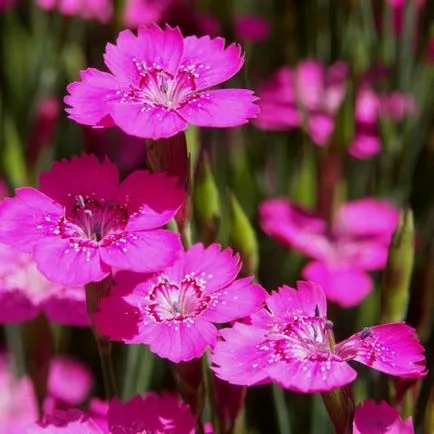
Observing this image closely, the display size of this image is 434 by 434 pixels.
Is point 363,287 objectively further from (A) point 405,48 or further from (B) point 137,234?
(B) point 137,234

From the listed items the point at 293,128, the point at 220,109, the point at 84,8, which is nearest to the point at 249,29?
the point at 293,128

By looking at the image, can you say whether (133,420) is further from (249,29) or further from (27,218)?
(249,29)

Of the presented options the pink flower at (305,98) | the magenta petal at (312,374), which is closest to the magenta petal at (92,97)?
the magenta petal at (312,374)

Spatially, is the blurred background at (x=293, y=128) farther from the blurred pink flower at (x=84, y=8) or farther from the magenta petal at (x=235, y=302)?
the magenta petal at (x=235, y=302)

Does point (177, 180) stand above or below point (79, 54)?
above

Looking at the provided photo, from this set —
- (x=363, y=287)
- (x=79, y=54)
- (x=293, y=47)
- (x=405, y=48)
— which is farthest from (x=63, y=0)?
(x=363, y=287)
